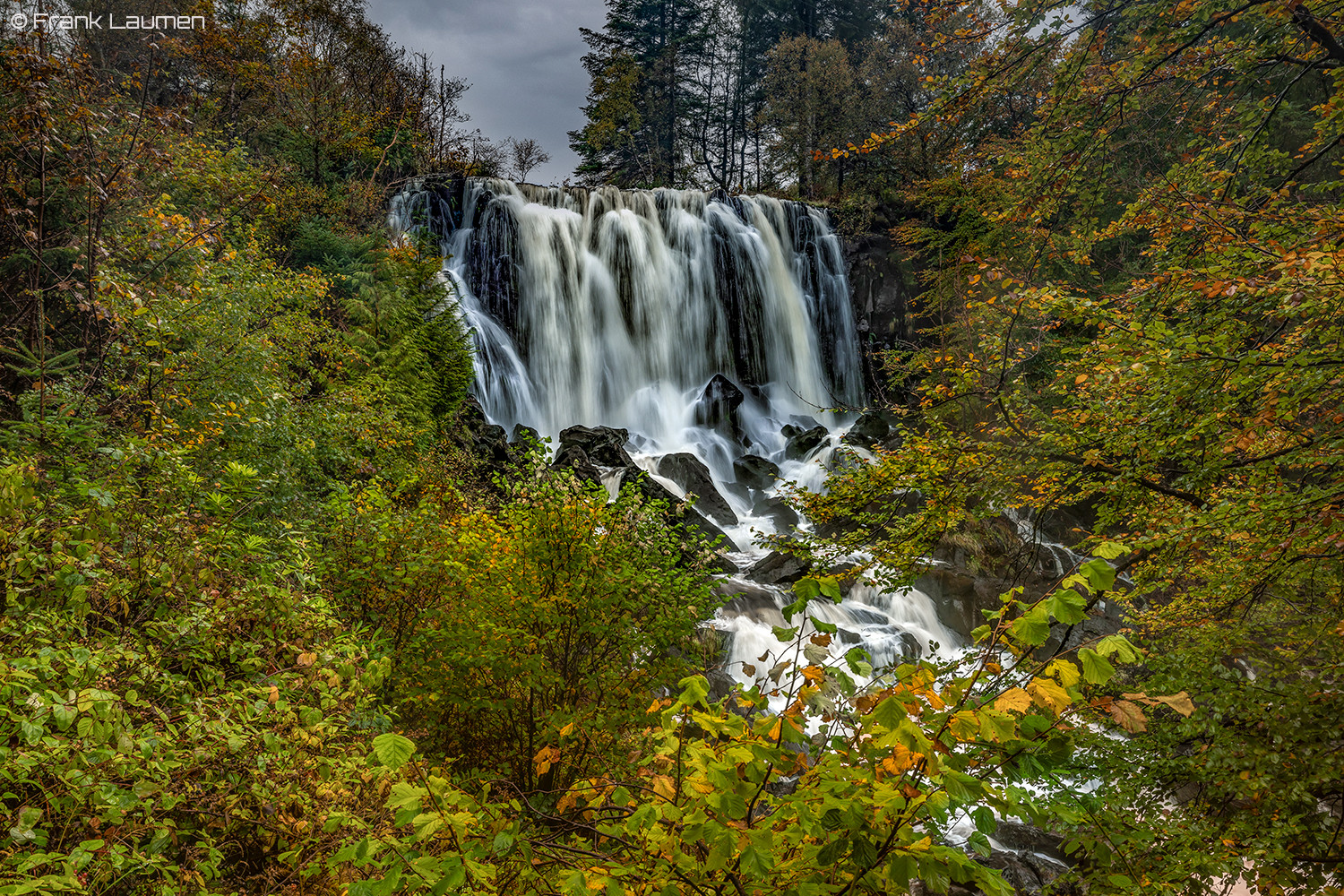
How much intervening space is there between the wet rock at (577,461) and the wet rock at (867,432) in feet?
25.9

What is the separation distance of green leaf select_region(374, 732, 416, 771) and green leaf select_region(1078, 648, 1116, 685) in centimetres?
160

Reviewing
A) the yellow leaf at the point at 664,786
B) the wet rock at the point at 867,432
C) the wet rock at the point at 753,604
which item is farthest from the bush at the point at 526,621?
the wet rock at the point at 867,432

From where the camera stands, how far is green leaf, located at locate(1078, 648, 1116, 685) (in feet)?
4.38

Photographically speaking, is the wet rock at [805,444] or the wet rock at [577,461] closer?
the wet rock at [577,461]

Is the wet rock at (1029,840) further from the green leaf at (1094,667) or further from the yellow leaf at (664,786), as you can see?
the green leaf at (1094,667)

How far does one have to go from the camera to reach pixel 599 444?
13.0 metres

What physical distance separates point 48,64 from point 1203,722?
31.7ft

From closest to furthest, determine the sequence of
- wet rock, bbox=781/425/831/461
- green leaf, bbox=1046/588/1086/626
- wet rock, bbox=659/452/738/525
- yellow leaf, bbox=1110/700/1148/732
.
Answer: green leaf, bbox=1046/588/1086/626 → yellow leaf, bbox=1110/700/1148/732 → wet rock, bbox=659/452/738/525 → wet rock, bbox=781/425/831/461

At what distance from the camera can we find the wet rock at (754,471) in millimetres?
16250

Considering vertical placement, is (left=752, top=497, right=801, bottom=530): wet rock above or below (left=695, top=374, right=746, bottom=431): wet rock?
below

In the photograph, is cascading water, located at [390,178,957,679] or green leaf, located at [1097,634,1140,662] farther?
cascading water, located at [390,178,957,679]

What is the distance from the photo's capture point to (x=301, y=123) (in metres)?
16.8

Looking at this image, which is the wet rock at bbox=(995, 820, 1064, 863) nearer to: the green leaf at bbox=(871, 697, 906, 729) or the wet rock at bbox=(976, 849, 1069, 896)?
the wet rock at bbox=(976, 849, 1069, 896)

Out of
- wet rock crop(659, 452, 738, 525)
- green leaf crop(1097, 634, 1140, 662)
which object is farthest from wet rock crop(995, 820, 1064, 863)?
wet rock crop(659, 452, 738, 525)
